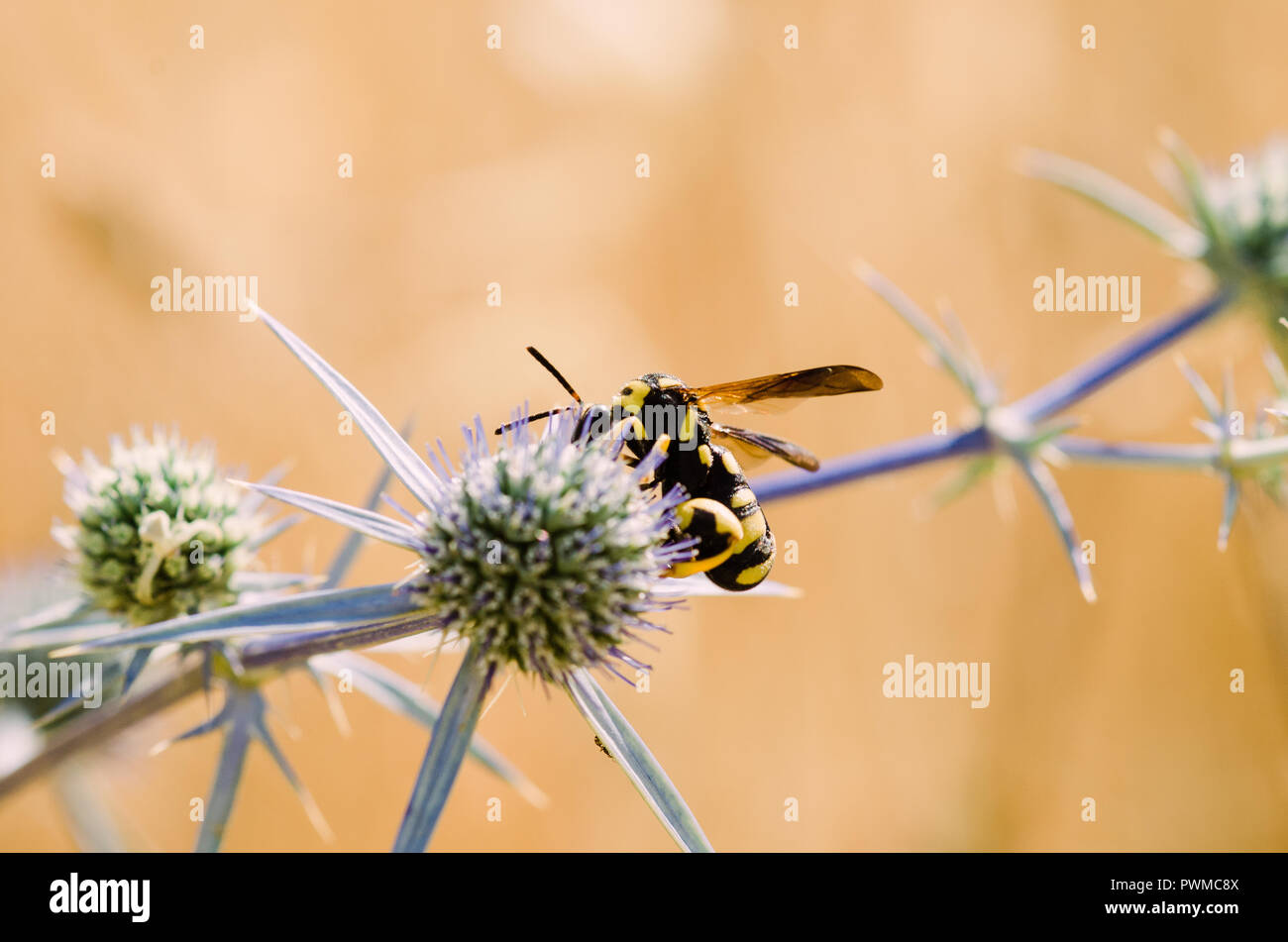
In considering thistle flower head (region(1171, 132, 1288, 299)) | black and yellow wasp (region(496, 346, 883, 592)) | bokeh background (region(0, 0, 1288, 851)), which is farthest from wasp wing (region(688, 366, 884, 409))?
bokeh background (region(0, 0, 1288, 851))

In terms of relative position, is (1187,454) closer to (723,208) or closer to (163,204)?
A: (723,208)

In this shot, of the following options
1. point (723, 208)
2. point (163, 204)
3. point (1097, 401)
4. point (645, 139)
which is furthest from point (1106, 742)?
point (163, 204)

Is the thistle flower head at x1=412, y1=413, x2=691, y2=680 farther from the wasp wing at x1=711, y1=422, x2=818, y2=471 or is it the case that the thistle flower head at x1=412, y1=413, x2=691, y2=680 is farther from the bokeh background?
the bokeh background

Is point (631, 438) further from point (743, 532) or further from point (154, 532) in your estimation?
point (154, 532)

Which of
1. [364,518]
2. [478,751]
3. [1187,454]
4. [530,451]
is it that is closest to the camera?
[364,518]

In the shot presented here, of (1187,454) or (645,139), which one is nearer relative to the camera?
(1187,454)

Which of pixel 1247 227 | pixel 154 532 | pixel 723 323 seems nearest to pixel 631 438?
pixel 154 532

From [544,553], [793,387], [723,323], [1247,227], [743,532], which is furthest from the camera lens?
[723,323]

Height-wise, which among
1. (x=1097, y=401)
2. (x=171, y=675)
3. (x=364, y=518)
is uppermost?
(x=1097, y=401)
